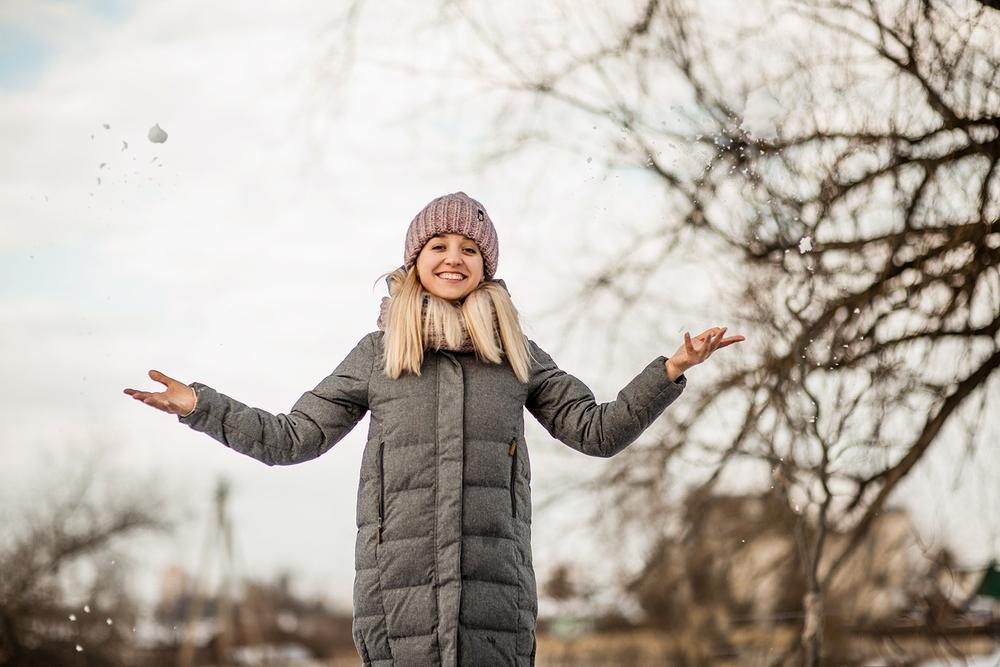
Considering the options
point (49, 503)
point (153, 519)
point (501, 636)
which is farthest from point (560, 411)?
point (153, 519)

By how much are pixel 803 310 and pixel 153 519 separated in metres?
4.98

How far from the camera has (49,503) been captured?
6867 mm

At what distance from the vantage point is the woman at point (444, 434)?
2.08 meters

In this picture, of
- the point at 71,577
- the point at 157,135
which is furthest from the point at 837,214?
the point at 71,577

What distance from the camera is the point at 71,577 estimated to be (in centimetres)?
703

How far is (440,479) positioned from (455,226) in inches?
19.5

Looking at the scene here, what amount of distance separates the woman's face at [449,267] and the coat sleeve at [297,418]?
0.54 ft

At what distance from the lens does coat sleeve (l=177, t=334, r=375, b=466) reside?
6.97ft

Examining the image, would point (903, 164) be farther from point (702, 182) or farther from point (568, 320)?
point (568, 320)

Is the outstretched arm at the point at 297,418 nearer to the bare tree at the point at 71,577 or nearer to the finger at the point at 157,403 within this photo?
the finger at the point at 157,403

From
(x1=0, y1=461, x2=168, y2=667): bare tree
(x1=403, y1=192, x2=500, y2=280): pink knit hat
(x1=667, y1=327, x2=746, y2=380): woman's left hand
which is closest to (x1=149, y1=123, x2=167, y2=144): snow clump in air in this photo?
(x1=403, y1=192, x2=500, y2=280): pink knit hat

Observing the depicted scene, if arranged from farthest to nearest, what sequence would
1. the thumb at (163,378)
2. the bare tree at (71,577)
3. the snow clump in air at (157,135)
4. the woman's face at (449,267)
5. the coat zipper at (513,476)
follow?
the bare tree at (71,577), the snow clump in air at (157,135), the woman's face at (449,267), the coat zipper at (513,476), the thumb at (163,378)

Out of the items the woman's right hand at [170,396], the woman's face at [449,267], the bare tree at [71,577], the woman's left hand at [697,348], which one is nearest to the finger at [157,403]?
the woman's right hand at [170,396]

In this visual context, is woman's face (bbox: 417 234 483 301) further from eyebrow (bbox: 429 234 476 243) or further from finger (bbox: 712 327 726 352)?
finger (bbox: 712 327 726 352)
